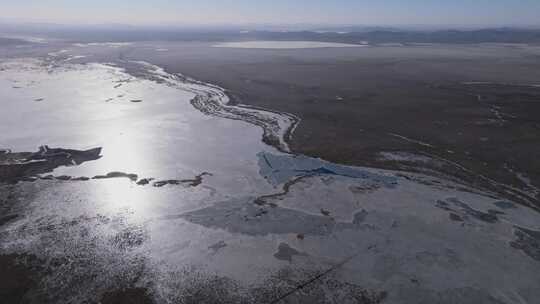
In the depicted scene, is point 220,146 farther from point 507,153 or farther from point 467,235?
point 507,153

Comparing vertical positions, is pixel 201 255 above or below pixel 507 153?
below

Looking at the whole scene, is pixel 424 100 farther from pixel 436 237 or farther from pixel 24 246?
pixel 24 246

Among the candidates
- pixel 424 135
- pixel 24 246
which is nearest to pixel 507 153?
pixel 424 135

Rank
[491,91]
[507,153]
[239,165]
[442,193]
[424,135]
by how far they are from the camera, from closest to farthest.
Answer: [442,193] → [239,165] → [507,153] → [424,135] → [491,91]

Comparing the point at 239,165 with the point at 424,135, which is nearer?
the point at 239,165

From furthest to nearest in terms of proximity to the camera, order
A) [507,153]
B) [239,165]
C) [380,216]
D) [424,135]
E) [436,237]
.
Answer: [424,135]
[507,153]
[239,165]
[380,216]
[436,237]

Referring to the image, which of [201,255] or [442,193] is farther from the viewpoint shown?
[442,193]

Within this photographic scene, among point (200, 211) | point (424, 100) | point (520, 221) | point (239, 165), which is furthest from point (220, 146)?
point (424, 100)

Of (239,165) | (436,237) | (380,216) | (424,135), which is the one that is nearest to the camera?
(436,237)

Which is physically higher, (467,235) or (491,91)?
(491,91)
